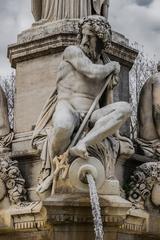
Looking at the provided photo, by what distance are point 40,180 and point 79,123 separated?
0.89 meters

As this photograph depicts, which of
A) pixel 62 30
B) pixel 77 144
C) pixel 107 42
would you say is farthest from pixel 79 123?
pixel 62 30

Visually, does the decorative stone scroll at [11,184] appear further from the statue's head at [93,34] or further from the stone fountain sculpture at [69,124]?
the statue's head at [93,34]

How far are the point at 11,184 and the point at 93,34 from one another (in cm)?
→ 233

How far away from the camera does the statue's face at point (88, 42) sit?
30.5 ft

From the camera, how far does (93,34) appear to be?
930cm

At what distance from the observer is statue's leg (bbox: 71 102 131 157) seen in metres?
8.64

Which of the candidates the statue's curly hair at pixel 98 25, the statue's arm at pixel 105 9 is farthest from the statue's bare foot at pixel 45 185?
the statue's arm at pixel 105 9

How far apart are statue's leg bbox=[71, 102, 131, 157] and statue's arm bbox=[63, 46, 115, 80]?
458mm

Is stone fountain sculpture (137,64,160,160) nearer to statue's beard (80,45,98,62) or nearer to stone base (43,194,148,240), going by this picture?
statue's beard (80,45,98,62)

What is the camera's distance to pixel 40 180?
29.7 ft

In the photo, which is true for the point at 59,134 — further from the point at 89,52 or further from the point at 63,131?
the point at 89,52

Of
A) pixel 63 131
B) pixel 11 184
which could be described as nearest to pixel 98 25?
pixel 63 131

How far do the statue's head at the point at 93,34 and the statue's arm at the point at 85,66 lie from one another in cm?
15

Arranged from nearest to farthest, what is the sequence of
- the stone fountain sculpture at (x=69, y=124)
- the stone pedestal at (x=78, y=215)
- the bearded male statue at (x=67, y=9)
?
the stone pedestal at (x=78, y=215)
the stone fountain sculpture at (x=69, y=124)
the bearded male statue at (x=67, y=9)
